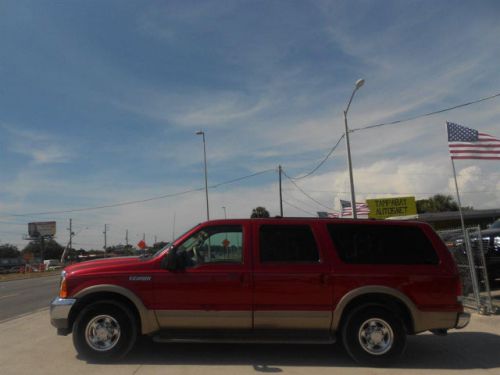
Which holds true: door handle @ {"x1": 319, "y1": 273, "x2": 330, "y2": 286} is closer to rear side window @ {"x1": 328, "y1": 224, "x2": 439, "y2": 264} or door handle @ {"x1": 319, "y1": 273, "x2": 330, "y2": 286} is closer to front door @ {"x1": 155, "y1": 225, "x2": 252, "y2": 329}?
rear side window @ {"x1": 328, "y1": 224, "x2": 439, "y2": 264}

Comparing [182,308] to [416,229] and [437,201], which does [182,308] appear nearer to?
[416,229]

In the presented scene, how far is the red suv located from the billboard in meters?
105

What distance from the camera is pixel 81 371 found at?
230 inches

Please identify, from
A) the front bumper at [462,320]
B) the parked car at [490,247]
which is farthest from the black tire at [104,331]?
the parked car at [490,247]

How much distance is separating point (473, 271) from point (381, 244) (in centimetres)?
391

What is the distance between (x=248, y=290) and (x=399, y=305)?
2.09m

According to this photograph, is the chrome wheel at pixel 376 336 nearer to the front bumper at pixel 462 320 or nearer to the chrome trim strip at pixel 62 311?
the front bumper at pixel 462 320

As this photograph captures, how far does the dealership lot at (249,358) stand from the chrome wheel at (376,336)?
0.28 meters

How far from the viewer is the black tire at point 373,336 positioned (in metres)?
6.16

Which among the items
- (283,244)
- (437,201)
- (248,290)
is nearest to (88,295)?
(248,290)

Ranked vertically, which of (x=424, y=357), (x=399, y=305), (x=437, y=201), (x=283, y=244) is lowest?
(x=424, y=357)

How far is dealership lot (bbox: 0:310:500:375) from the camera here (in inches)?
233

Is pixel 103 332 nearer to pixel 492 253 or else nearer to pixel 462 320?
pixel 462 320

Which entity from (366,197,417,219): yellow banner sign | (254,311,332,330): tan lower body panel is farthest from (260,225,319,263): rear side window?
(366,197,417,219): yellow banner sign
